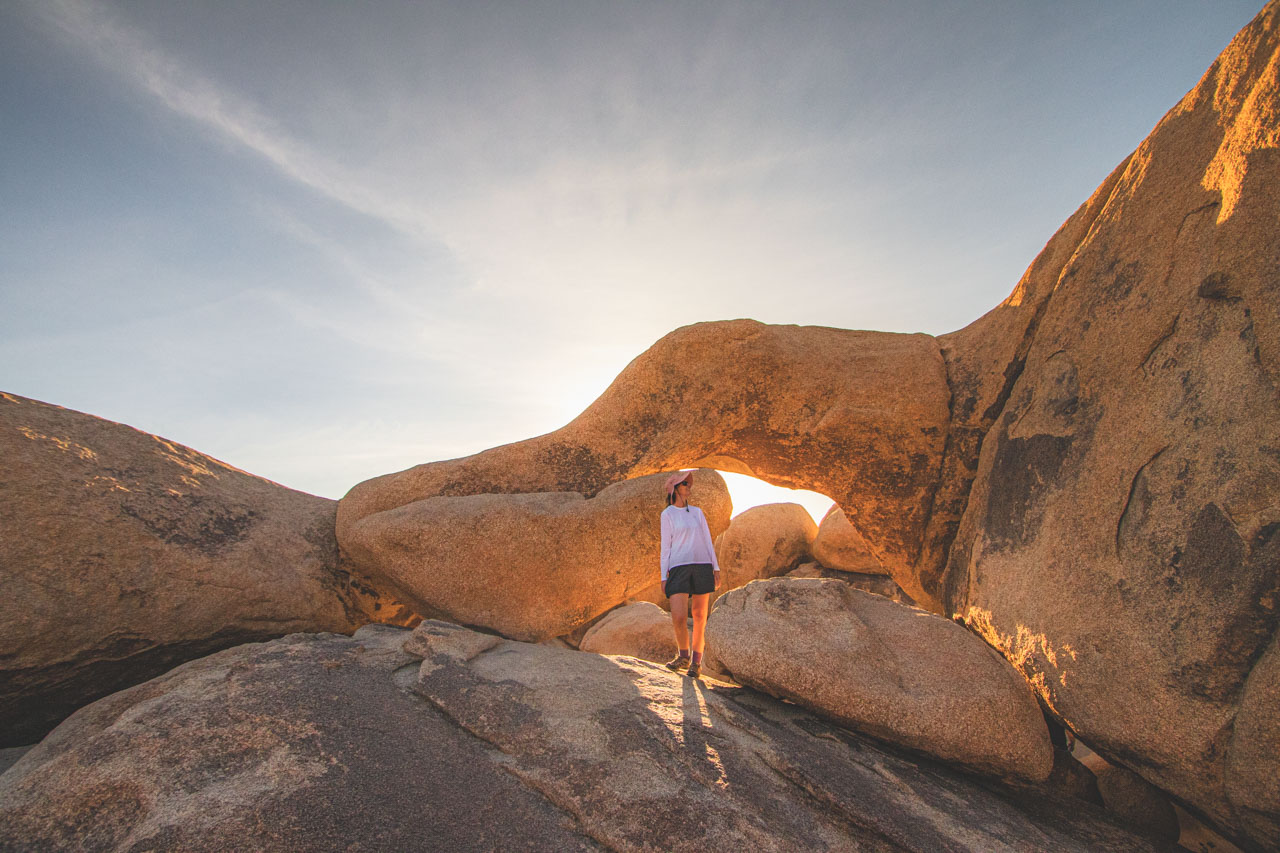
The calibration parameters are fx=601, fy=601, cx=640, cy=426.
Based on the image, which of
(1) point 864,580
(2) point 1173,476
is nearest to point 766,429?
(2) point 1173,476

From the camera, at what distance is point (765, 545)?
1120 centimetres

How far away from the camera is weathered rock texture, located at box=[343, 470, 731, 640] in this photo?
5.20m

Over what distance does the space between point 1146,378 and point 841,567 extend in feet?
25.0

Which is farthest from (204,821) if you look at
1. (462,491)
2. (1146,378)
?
(1146,378)

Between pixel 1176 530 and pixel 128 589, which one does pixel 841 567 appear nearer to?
pixel 1176 530

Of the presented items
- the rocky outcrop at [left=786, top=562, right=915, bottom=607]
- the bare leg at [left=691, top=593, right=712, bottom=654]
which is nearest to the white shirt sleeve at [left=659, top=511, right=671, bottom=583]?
the bare leg at [left=691, top=593, right=712, bottom=654]

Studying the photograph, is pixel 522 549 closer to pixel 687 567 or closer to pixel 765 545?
pixel 687 567

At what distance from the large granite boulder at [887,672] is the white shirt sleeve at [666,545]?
58 centimetres

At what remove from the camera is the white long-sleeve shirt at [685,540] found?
457cm

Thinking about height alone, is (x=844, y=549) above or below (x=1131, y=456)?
below

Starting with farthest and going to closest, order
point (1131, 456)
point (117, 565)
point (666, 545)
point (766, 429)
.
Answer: point (766, 429) < point (666, 545) < point (117, 565) < point (1131, 456)

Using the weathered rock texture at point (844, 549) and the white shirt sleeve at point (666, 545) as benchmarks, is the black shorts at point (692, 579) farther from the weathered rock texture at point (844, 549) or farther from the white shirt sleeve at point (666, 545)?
the weathered rock texture at point (844, 549)

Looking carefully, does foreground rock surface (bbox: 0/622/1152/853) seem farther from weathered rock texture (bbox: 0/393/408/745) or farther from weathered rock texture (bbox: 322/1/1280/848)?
weathered rock texture (bbox: 322/1/1280/848)

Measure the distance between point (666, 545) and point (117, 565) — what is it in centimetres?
365
